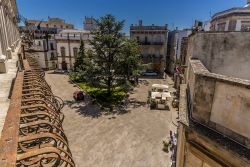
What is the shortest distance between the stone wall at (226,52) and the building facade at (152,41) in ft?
107

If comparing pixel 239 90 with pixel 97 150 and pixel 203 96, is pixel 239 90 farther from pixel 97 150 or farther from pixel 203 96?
pixel 97 150

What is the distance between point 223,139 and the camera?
156 inches

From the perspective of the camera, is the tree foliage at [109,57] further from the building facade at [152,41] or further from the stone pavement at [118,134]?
the building facade at [152,41]

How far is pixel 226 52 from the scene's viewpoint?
24.2ft

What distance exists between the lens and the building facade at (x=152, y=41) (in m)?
39.8

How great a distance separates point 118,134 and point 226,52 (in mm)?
10918

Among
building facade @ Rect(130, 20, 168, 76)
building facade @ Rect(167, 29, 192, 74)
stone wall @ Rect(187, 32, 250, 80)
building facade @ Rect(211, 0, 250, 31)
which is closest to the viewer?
stone wall @ Rect(187, 32, 250, 80)

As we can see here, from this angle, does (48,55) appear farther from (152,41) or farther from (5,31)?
(5,31)

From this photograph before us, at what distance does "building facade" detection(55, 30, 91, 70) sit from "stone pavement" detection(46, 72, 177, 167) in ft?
70.5

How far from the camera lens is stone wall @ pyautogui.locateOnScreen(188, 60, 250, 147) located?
11.7 feet

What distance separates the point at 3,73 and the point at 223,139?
10.3 meters

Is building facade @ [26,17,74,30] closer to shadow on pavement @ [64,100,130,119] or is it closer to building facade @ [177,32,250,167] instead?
shadow on pavement @ [64,100,130,119]

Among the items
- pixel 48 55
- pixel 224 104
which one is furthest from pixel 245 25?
pixel 48 55

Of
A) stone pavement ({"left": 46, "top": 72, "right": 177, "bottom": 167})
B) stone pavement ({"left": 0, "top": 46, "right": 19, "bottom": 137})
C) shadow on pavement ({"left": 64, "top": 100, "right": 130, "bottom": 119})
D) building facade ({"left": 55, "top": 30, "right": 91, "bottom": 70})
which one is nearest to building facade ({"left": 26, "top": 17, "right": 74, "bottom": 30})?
building facade ({"left": 55, "top": 30, "right": 91, "bottom": 70})
